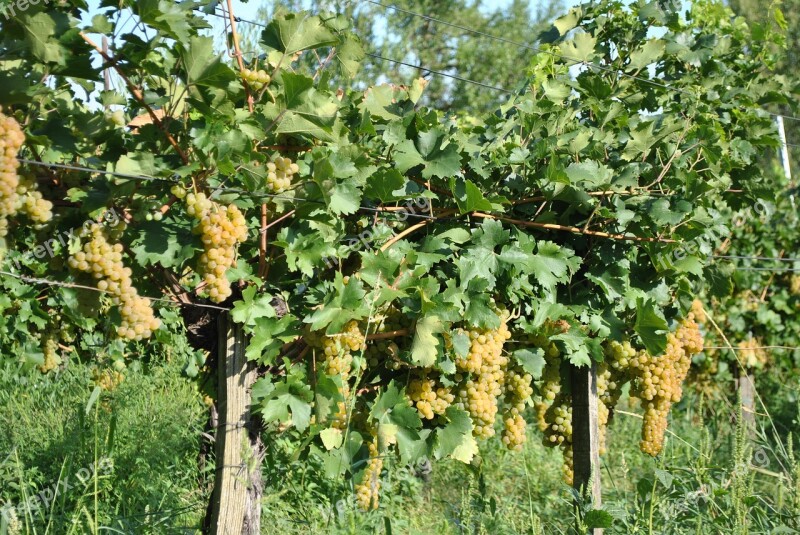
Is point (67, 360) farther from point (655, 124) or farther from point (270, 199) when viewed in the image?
point (655, 124)

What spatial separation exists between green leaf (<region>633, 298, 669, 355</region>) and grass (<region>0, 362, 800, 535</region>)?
0.42 metres

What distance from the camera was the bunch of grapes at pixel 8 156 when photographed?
83.9 inches

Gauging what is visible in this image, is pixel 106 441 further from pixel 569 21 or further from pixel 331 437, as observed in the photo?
pixel 569 21

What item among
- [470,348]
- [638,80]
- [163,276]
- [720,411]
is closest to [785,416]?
[720,411]

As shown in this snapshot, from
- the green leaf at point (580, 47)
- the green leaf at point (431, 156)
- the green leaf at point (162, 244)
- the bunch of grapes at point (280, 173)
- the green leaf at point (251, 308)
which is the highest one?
the green leaf at point (580, 47)

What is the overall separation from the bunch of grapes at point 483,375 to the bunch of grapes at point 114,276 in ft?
3.91

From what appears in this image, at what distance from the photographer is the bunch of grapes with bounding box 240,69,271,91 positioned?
256cm

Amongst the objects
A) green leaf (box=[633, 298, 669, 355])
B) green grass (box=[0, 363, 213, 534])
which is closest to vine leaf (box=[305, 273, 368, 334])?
green leaf (box=[633, 298, 669, 355])

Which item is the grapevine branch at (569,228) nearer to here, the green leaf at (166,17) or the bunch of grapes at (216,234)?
the bunch of grapes at (216,234)

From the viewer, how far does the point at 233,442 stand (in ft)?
9.39

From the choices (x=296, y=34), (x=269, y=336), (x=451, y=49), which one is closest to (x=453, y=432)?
(x=269, y=336)

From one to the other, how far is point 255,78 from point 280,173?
29cm

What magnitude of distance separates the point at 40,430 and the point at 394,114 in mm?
3106

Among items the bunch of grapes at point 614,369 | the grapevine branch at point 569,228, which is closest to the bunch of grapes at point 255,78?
the grapevine branch at point 569,228
